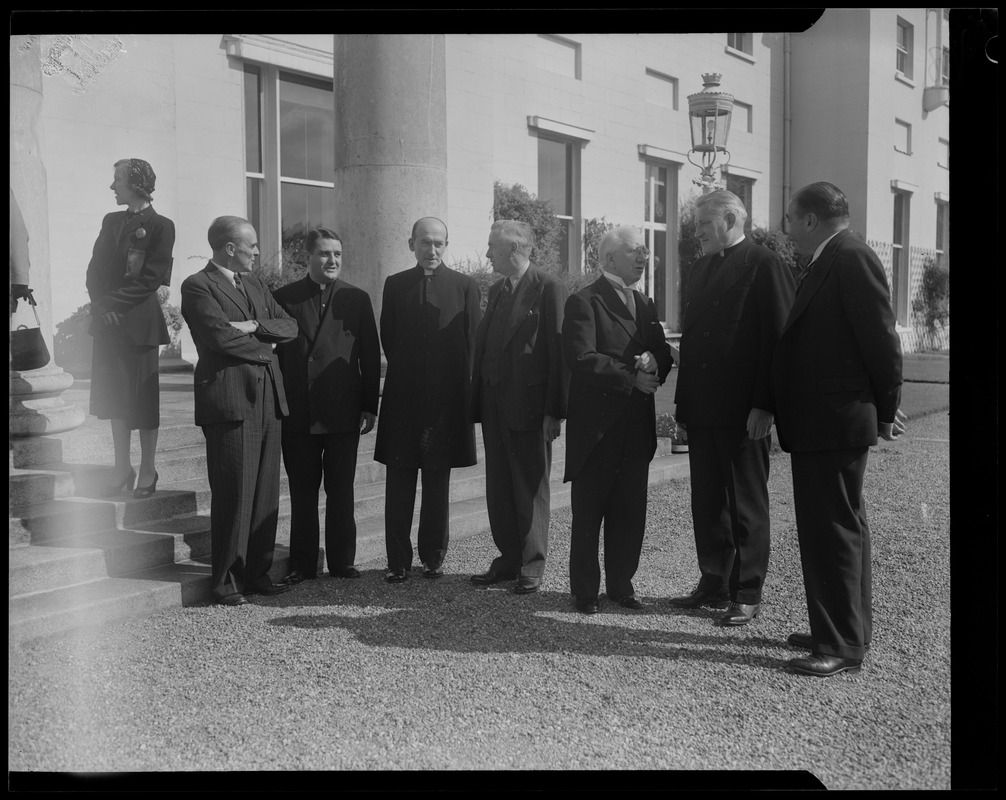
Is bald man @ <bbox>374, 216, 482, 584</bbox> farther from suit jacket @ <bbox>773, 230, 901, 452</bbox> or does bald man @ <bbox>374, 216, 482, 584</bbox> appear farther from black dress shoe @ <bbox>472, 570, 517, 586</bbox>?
suit jacket @ <bbox>773, 230, 901, 452</bbox>

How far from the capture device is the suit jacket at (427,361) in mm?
4867

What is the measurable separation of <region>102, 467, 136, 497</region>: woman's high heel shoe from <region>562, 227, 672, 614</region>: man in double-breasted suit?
2.20 meters

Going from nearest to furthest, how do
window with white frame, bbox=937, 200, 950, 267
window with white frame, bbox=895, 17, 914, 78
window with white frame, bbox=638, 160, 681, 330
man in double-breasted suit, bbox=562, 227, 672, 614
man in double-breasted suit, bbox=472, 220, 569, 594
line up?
window with white frame, bbox=937, 200, 950, 267 → window with white frame, bbox=895, 17, 914, 78 → man in double-breasted suit, bbox=562, 227, 672, 614 → man in double-breasted suit, bbox=472, 220, 569, 594 → window with white frame, bbox=638, 160, 681, 330

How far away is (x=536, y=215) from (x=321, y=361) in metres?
6.78

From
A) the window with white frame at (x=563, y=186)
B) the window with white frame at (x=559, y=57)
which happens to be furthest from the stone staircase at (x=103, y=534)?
the window with white frame at (x=559, y=57)

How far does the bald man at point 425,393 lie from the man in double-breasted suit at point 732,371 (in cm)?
118

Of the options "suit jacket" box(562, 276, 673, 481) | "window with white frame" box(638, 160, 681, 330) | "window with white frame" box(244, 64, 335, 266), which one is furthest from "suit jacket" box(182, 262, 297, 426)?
"window with white frame" box(244, 64, 335, 266)

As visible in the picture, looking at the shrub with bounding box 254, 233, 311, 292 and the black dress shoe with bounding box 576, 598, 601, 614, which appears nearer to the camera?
the black dress shoe with bounding box 576, 598, 601, 614

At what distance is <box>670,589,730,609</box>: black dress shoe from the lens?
4441 mm

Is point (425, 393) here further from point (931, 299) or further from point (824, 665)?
point (931, 299)

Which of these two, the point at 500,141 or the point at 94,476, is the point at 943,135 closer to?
the point at 94,476

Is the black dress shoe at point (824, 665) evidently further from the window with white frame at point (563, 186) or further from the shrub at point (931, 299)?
the window with white frame at point (563, 186)

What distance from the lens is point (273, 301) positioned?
462 cm
